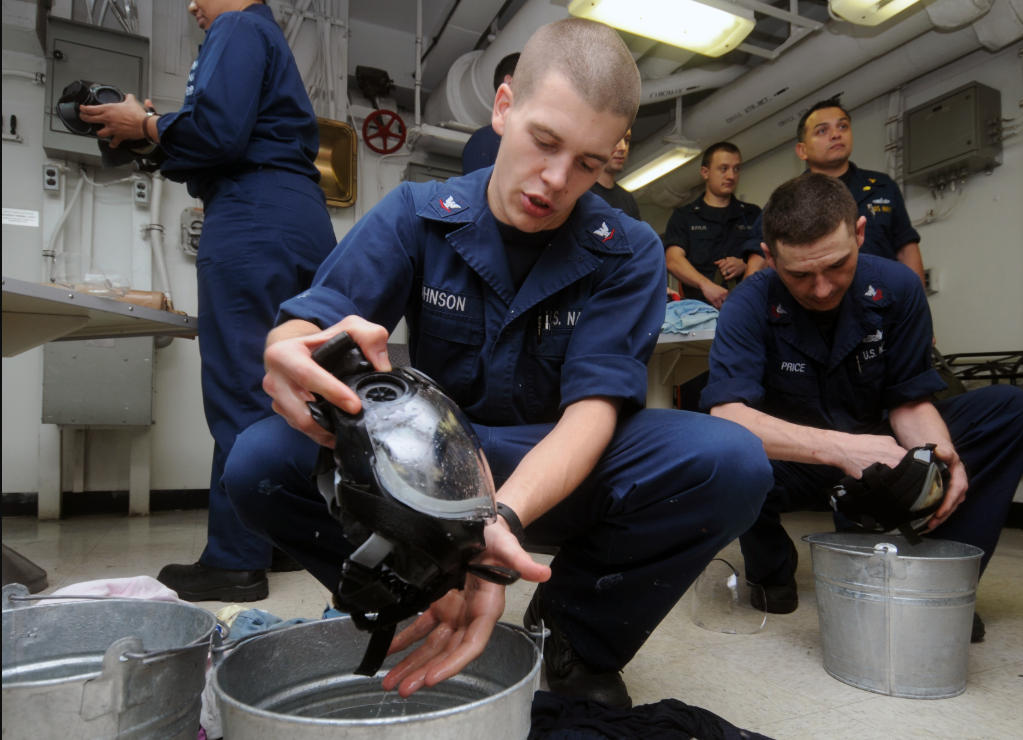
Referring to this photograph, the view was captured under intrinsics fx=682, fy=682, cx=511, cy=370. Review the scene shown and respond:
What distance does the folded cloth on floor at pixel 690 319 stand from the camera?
2.29 meters

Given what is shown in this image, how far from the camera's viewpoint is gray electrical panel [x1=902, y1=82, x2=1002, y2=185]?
3.32m

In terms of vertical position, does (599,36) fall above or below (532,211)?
above

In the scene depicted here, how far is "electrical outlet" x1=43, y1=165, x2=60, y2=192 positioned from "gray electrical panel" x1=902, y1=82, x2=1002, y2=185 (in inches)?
169

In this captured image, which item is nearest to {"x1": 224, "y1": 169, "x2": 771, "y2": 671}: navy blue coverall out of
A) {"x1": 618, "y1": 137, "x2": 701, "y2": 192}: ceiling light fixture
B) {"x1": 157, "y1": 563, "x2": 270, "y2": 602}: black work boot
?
{"x1": 157, "y1": 563, "x2": 270, "y2": 602}: black work boot

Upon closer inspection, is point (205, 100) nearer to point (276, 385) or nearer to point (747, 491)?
point (276, 385)

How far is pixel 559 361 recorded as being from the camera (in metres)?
1.16

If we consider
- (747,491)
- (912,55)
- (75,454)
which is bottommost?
(75,454)

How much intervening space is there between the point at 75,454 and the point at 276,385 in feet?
9.81

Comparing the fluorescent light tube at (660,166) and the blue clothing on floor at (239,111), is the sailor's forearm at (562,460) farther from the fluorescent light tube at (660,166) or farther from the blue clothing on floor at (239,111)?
the fluorescent light tube at (660,166)

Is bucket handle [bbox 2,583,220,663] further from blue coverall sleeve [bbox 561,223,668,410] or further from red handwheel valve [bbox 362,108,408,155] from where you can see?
red handwheel valve [bbox 362,108,408,155]

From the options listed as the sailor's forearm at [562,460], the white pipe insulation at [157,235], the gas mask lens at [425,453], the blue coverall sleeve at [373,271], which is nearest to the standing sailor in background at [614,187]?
the blue coverall sleeve at [373,271]

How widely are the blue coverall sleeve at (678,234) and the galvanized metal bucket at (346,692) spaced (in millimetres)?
3061

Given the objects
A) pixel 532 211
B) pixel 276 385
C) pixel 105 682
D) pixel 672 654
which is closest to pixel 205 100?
pixel 532 211

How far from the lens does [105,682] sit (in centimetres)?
61
